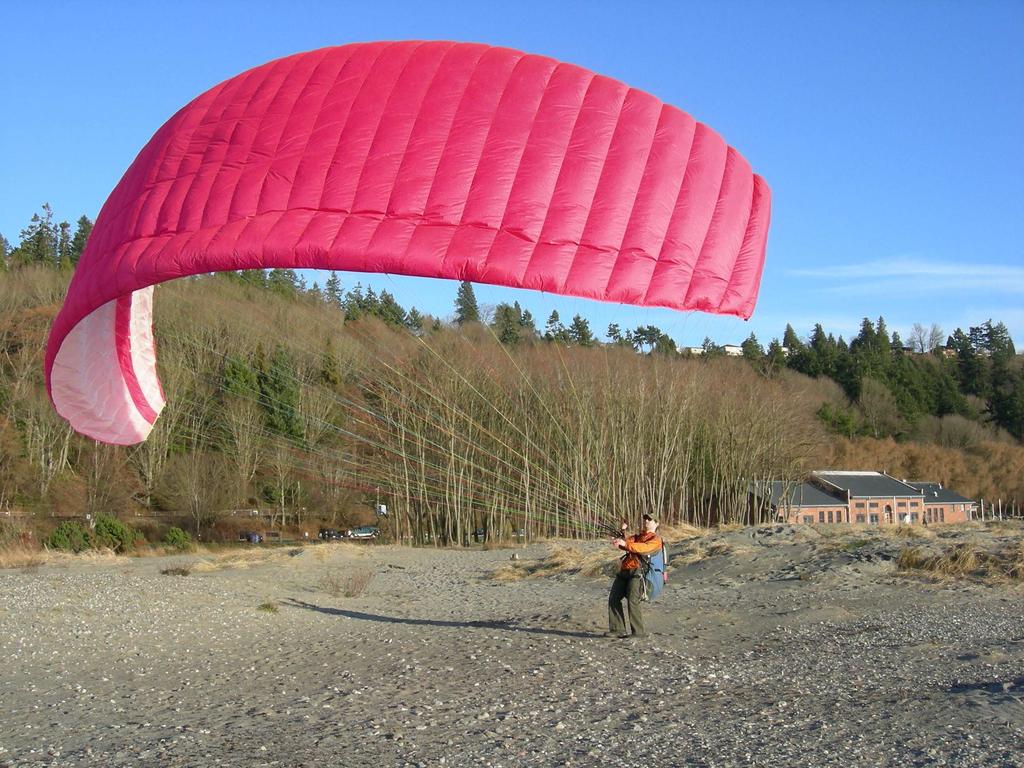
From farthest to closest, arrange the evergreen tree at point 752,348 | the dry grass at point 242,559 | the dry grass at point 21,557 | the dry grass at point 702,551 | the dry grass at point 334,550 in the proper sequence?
the evergreen tree at point 752,348 < the dry grass at point 334,550 < the dry grass at point 21,557 < the dry grass at point 242,559 < the dry grass at point 702,551

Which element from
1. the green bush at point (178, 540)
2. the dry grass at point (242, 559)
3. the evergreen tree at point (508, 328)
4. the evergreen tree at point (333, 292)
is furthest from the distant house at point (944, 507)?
the evergreen tree at point (333, 292)

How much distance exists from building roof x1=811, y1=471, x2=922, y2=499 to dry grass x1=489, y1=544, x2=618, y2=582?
78.6 ft

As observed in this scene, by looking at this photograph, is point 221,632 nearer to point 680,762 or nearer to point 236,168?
point 236,168

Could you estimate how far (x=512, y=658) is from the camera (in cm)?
831

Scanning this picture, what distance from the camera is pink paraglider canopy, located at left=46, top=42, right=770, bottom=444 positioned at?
6230 mm

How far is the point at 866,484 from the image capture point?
43906mm

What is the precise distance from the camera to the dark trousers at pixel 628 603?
8.74 metres

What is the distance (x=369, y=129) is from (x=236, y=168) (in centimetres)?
97

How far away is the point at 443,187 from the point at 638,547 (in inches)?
141

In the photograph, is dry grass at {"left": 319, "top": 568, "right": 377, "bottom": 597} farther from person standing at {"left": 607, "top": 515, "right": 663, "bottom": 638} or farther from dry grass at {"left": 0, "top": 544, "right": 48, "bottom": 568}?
dry grass at {"left": 0, "top": 544, "right": 48, "bottom": 568}

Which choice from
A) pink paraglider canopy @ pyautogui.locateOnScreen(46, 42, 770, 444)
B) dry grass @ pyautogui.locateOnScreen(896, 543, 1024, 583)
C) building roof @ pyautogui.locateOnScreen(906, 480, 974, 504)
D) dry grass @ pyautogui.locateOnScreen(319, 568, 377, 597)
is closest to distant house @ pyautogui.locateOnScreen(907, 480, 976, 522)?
building roof @ pyautogui.locateOnScreen(906, 480, 974, 504)

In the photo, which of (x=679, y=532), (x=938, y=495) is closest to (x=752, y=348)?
(x=938, y=495)

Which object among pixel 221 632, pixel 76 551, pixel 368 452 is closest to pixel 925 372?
pixel 368 452

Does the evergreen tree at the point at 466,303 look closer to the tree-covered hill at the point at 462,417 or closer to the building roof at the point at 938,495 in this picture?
the tree-covered hill at the point at 462,417
